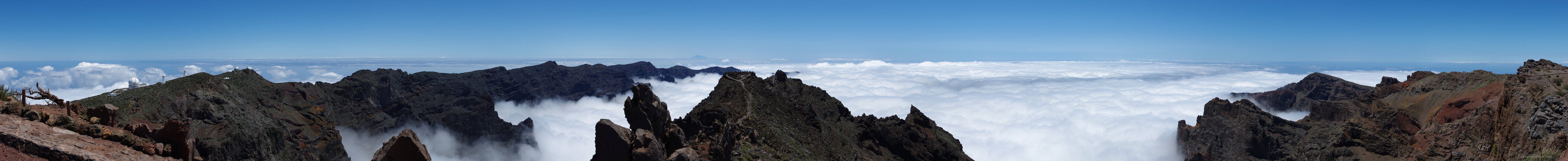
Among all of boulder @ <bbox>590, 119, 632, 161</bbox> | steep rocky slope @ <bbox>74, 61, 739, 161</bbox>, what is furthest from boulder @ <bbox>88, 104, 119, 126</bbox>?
boulder @ <bbox>590, 119, 632, 161</bbox>

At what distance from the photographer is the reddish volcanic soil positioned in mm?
10180

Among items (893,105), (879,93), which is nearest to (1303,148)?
(893,105)

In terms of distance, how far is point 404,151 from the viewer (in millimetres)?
11445

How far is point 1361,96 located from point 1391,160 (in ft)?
77.2

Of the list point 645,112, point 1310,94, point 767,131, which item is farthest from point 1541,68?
point 1310,94

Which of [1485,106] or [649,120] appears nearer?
[649,120]

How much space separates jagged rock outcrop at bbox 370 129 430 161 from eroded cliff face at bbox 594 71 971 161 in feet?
11.9

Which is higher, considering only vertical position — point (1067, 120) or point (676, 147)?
point (676, 147)

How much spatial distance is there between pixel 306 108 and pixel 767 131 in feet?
212

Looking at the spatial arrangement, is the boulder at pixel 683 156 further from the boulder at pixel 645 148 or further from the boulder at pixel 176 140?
the boulder at pixel 176 140

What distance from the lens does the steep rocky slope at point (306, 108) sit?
4359cm

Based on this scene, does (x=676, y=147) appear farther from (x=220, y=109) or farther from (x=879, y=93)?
(x=879, y=93)

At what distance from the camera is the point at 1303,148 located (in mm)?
45625

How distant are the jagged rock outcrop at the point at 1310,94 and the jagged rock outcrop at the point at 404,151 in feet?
340
